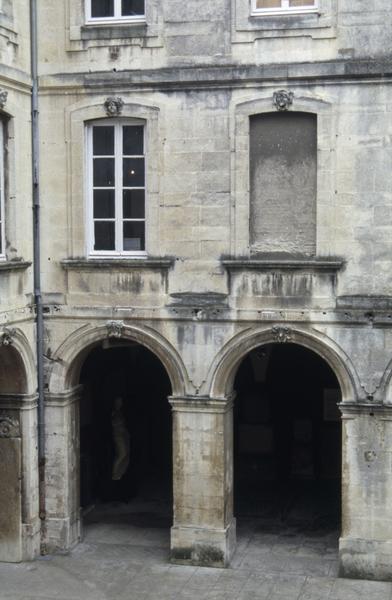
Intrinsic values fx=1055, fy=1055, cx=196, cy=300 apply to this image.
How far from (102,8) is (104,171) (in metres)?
2.71

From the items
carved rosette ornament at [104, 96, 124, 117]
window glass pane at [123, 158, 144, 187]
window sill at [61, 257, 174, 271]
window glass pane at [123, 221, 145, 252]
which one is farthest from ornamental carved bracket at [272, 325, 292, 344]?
carved rosette ornament at [104, 96, 124, 117]

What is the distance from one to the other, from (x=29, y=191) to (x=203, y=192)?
116 inches

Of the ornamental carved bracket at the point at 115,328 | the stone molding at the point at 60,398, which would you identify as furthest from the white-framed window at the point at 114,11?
the stone molding at the point at 60,398

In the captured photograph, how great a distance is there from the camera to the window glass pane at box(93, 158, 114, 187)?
17.8 m

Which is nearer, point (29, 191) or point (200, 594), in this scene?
point (200, 594)

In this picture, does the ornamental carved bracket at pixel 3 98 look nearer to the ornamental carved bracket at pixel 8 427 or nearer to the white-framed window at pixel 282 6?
the white-framed window at pixel 282 6

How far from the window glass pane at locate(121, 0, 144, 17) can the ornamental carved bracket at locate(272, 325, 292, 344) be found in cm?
571

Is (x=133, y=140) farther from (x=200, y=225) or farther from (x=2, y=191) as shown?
(x=2, y=191)

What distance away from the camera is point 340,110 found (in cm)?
1667

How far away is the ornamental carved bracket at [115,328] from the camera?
1762 centimetres

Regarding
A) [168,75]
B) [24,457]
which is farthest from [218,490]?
[168,75]

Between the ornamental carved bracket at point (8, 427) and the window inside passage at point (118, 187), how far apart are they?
322 centimetres

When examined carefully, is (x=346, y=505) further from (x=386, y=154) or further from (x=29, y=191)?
(x=29, y=191)

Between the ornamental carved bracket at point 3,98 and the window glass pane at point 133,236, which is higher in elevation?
the ornamental carved bracket at point 3,98
